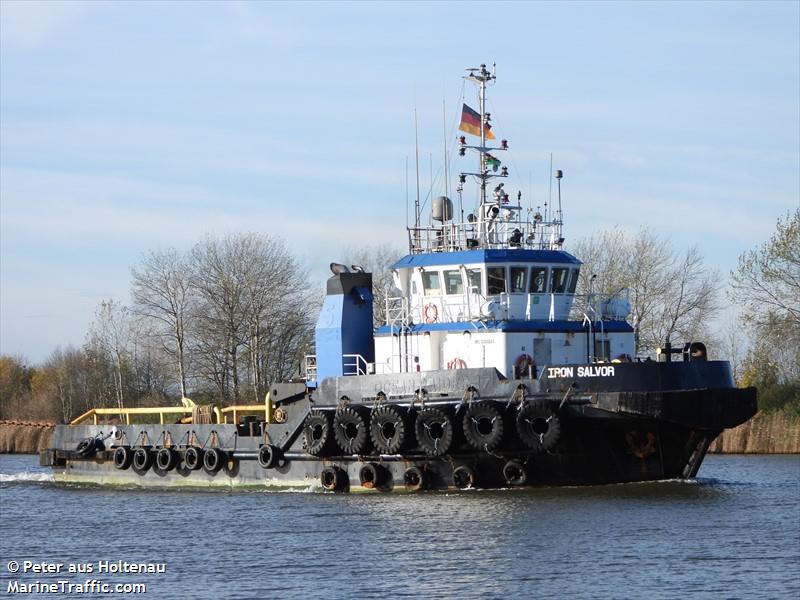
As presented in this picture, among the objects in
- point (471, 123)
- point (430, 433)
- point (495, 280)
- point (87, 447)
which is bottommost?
point (87, 447)

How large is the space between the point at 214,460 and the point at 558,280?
334 inches

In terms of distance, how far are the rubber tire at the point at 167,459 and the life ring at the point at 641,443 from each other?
1093 centimetres

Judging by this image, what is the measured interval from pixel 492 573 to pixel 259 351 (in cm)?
3255

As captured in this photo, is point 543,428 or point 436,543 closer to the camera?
point 436,543

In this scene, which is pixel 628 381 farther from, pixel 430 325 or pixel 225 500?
pixel 225 500

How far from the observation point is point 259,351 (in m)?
50.7

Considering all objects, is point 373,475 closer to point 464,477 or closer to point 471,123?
point 464,477

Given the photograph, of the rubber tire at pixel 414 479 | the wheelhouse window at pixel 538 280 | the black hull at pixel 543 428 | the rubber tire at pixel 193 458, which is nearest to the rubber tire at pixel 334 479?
the black hull at pixel 543 428

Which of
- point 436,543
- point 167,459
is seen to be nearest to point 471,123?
point 167,459

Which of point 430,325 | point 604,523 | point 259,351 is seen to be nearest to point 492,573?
point 604,523

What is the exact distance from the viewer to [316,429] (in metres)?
27.6

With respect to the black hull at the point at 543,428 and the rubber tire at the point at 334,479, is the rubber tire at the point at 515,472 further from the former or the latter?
the rubber tire at the point at 334,479

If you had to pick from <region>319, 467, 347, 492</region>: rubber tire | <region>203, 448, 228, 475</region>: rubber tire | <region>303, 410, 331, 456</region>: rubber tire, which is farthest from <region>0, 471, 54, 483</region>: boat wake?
<region>319, 467, 347, 492</region>: rubber tire

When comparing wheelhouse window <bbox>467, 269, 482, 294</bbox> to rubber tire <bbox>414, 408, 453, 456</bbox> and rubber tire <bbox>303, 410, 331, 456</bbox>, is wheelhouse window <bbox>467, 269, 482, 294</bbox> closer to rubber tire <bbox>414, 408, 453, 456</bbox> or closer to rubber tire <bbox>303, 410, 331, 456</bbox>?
rubber tire <bbox>414, 408, 453, 456</bbox>
